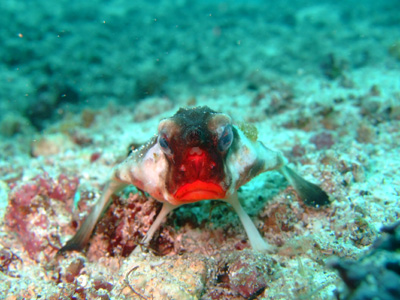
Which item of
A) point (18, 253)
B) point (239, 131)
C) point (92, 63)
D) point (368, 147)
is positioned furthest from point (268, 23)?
point (18, 253)

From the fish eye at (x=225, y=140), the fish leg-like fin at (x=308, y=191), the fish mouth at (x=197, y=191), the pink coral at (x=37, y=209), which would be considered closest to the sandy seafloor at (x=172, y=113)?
the pink coral at (x=37, y=209)

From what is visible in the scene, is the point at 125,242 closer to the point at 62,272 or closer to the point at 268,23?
the point at 62,272

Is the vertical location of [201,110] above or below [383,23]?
above

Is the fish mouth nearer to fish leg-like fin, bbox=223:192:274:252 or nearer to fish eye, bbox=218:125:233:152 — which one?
fish eye, bbox=218:125:233:152

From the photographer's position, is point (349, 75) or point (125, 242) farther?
point (349, 75)

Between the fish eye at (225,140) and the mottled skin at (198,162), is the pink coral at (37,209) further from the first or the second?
the fish eye at (225,140)

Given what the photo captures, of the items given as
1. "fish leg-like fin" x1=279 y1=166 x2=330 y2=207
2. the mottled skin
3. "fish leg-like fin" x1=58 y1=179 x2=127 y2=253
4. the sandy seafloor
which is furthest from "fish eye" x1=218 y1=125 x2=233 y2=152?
"fish leg-like fin" x1=58 y1=179 x2=127 y2=253

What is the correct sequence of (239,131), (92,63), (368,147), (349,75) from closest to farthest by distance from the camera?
(239,131) < (368,147) < (349,75) < (92,63)
